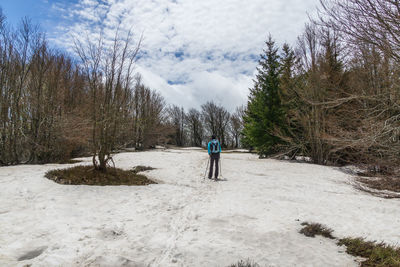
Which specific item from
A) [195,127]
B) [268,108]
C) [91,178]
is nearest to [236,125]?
[195,127]

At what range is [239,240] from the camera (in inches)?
163

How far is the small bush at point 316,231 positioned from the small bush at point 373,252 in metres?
0.35

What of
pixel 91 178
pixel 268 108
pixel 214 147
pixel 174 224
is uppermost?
pixel 268 108

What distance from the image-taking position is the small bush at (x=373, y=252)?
3.25 meters

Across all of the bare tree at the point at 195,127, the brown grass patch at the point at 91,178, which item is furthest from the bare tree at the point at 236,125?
the brown grass patch at the point at 91,178

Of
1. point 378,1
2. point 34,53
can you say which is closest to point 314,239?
point 378,1

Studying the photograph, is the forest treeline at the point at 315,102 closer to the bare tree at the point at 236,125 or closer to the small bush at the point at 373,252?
the small bush at the point at 373,252

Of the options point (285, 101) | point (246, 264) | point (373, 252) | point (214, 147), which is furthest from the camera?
point (285, 101)

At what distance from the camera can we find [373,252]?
3.57 metres

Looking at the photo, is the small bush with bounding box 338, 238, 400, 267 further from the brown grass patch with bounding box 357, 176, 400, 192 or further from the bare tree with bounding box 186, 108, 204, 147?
the bare tree with bounding box 186, 108, 204, 147

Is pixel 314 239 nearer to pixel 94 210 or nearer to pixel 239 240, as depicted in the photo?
pixel 239 240

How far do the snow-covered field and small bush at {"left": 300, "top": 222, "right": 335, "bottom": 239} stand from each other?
16 cm

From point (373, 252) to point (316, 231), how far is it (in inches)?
42.3

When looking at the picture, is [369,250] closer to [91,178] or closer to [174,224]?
[174,224]
